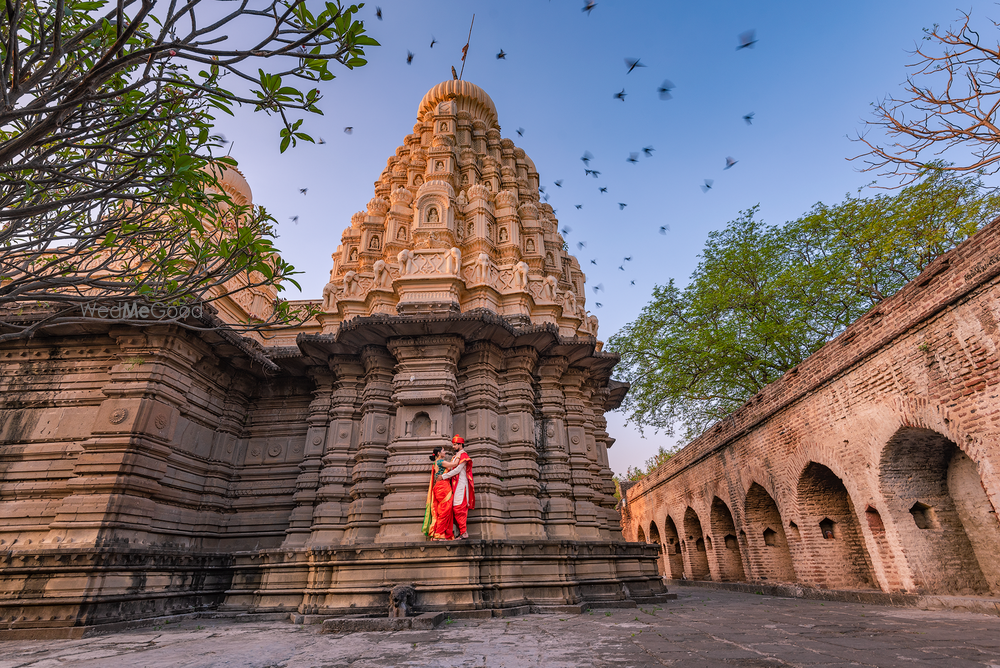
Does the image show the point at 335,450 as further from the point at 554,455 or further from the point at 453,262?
the point at 453,262

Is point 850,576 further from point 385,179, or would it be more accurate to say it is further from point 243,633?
point 385,179

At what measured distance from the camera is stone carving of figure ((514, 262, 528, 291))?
1212 centimetres

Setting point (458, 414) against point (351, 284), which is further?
point (351, 284)

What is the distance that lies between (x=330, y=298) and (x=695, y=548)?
16.3m

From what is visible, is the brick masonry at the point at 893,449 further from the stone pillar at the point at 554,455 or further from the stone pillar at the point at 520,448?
the stone pillar at the point at 520,448

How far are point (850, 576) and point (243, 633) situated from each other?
470 inches

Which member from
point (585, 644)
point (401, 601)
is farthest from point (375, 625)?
point (585, 644)

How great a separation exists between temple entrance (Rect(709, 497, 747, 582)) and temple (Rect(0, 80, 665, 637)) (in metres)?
5.62

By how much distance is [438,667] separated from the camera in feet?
14.5


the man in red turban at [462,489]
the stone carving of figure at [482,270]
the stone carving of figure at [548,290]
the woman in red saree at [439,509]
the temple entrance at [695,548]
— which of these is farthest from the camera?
the temple entrance at [695,548]

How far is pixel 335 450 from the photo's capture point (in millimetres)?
10836

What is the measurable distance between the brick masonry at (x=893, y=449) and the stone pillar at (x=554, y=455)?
17.3 feet

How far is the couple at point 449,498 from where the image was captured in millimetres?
8797

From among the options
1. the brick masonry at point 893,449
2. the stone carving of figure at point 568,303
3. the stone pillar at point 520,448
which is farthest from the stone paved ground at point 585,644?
the stone carving of figure at point 568,303
